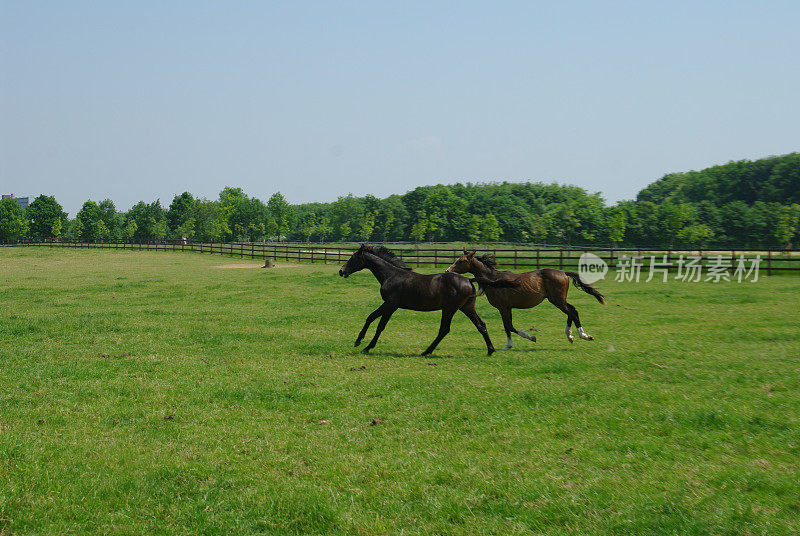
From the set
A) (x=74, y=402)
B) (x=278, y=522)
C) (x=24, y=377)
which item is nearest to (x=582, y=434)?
(x=278, y=522)

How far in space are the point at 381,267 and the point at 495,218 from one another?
378ft

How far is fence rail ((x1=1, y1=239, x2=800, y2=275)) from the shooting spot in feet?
107

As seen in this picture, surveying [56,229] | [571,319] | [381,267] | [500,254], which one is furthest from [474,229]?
[381,267]

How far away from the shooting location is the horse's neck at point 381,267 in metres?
12.7

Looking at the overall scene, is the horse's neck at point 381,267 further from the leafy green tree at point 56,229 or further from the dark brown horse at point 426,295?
the leafy green tree at point 56,229

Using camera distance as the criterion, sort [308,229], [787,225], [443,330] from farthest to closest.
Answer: [308,229] → [787,225] → [443,330]

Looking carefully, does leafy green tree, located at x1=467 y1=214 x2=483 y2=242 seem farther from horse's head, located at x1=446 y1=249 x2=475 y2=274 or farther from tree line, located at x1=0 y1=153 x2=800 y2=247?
horse's head, located at x1=446 y1=249 x2=475 y2=274

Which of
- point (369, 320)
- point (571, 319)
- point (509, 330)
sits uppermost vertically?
point (369, 320)

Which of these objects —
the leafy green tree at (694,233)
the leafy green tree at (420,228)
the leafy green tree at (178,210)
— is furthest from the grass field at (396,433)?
the leafy green tree at (178,210)

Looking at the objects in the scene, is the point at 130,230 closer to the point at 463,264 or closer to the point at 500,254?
the point at 500,254

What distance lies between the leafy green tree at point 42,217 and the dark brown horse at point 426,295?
5127 inches

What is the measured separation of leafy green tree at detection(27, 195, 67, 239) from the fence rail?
1444 inches

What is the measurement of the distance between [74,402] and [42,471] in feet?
8.80

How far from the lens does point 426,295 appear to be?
1207cm
